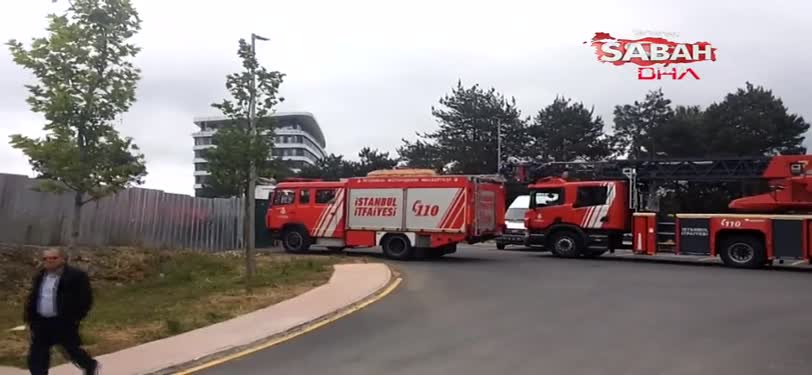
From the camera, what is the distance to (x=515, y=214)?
28.4 meters

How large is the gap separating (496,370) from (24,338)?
6455mm

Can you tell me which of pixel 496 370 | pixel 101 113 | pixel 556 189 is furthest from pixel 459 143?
pixel 496 370

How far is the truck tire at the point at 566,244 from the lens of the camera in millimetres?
23125

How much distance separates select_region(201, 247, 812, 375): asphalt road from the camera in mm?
8094

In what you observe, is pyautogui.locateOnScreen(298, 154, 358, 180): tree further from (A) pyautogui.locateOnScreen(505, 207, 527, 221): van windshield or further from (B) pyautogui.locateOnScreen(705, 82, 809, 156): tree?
(A) pyautogui.locateOnScreen(505, 207, 527, 221): van windshield

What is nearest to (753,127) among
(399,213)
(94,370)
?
(399,213)

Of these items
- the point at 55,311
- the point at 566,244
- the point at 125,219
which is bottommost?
the point at 55,311

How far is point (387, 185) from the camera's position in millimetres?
22750

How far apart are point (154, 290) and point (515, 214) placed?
15.8 metres

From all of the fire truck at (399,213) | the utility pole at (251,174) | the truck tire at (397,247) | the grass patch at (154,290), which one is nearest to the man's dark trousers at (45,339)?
the grass patch at (154,290)

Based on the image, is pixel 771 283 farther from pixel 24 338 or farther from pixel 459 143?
pixel 459 143

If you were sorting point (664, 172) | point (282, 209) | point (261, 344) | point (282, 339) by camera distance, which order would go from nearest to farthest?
point (261, 344), point (282, 339), point (664, 172), point (282, 209)

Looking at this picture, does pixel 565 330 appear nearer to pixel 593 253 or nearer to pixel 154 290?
pixel 154 290

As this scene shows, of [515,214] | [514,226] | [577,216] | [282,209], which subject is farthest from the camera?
[515,214]
